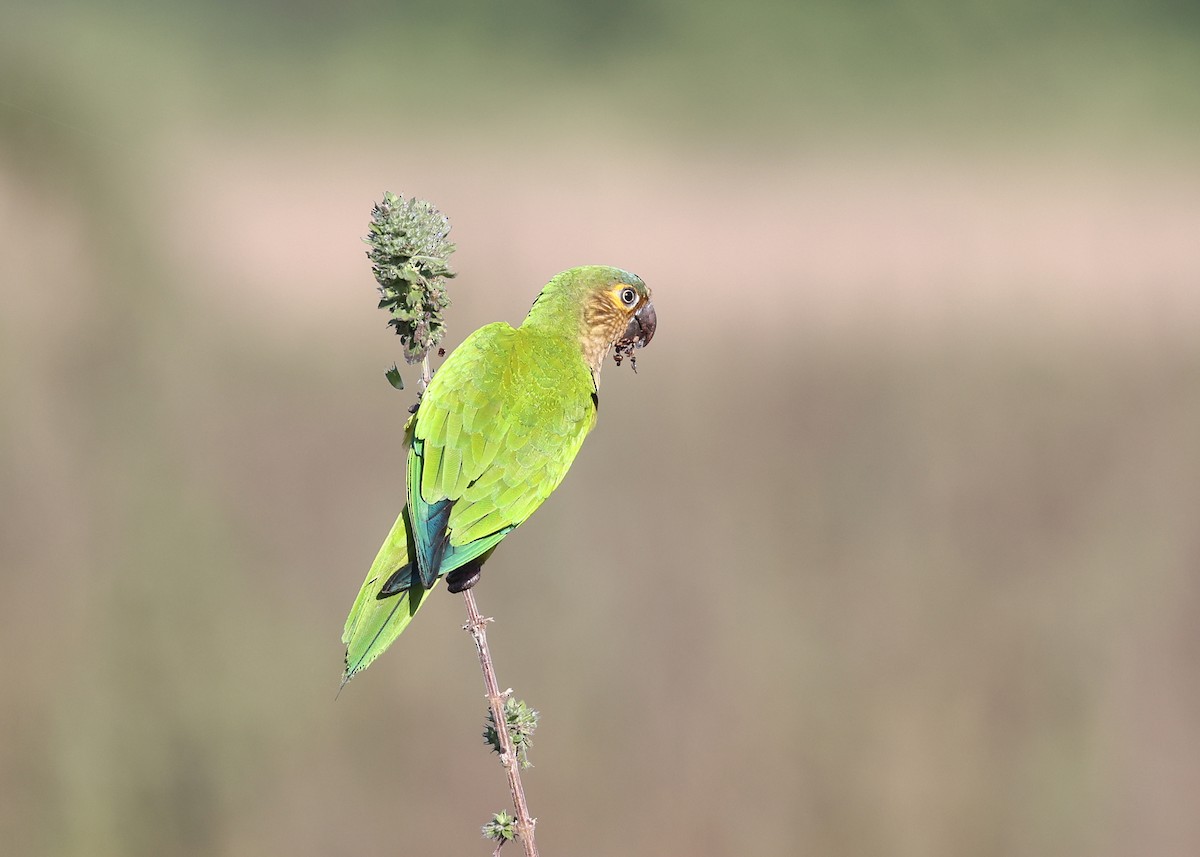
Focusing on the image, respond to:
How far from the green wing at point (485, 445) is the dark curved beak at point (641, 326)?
0.21m

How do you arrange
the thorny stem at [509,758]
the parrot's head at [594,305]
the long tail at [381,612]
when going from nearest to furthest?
the thorny stem at [509,758] → the long tail at [381,612] → the parrot's head at [594,305]

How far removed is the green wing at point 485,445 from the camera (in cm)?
96

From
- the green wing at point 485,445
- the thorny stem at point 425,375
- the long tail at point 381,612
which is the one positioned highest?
the thorny stem at point 425,375

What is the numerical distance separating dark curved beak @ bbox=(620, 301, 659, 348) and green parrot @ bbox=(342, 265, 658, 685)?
0.17 meters

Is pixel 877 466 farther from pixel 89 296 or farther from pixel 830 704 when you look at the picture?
pixel 89 296

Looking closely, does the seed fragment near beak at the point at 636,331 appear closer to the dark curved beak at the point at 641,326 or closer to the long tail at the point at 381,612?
the dark curved beak at the point at 641,326

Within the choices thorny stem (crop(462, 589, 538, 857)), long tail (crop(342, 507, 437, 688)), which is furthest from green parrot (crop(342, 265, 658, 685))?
thorny stem (crop(462, 589, 538, 857))

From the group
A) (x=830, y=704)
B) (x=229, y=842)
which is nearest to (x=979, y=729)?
(x=830, y=704)

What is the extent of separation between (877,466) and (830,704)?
606 mm

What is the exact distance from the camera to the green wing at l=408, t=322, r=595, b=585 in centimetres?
96

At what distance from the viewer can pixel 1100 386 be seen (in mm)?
2715

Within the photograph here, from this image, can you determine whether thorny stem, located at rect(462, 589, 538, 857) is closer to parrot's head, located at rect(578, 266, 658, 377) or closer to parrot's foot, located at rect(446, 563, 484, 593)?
parrot's foot, located at rect(446, 563, 484, 593)

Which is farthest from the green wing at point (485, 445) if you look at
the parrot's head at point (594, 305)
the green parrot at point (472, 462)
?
the parrot's head at point (594, 305)

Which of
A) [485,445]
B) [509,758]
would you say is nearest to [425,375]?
[485,445]
